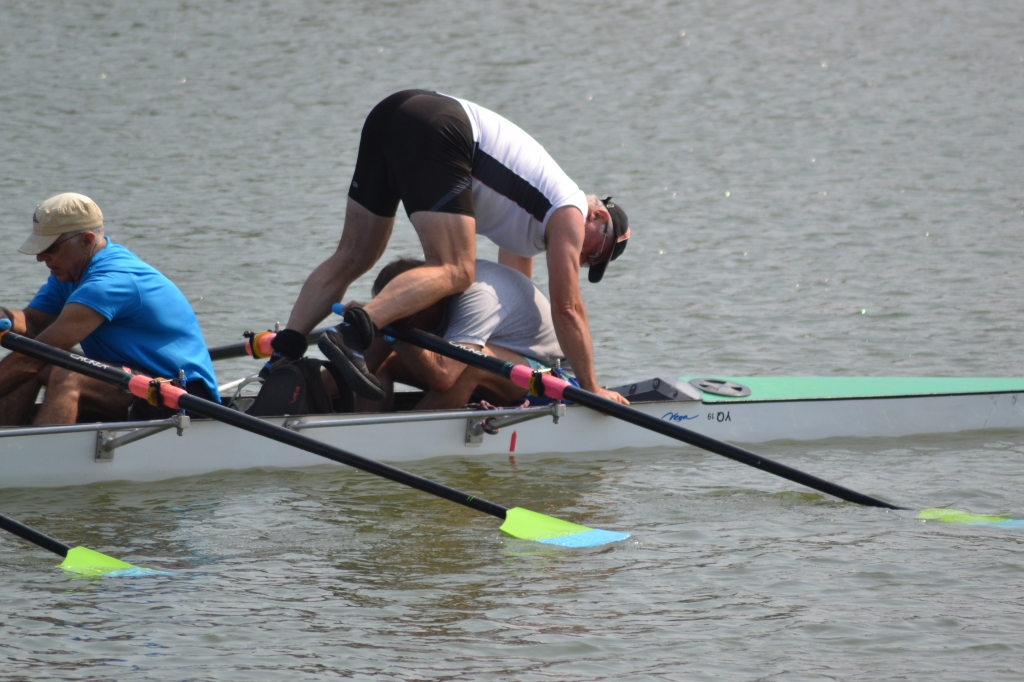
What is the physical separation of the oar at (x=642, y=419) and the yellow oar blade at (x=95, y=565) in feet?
5.21

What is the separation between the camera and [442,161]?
20.0ft

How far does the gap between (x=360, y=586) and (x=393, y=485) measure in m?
1.55

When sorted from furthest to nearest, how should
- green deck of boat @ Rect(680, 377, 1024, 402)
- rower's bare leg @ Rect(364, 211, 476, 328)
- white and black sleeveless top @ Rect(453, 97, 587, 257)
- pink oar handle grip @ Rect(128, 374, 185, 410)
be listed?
1. green deck of boat @ Rect(680, 377, 1024, 402)
2. white and black sleeveless top @ Rect(453, 97, 587, 257)
3. rower's bare leg @ Rect(364, 211, 476, 328)
4. pink oar handle grip @ Rect(128, 374, 185, 410)

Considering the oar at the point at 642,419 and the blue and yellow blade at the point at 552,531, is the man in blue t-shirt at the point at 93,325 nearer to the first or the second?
the oar at the point at 642,419

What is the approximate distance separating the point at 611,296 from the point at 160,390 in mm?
6683

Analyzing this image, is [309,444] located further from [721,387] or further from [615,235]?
[721,387]

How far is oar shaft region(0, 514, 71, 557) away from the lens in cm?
496

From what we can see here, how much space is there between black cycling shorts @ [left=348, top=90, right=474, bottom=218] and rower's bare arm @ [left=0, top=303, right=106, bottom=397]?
145 centimetres

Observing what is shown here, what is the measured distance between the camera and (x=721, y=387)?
7070mm

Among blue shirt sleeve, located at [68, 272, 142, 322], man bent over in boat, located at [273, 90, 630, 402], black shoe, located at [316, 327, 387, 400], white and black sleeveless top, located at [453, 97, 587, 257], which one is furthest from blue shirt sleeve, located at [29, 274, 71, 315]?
white and black sleeveless top, located at [453, 97, 587, 257]

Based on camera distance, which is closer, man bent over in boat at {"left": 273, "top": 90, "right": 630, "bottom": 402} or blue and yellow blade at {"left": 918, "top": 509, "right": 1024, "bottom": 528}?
blue and yellow blade at {"left": 918, "top": 509, "right": 1024, "bottom": 528}

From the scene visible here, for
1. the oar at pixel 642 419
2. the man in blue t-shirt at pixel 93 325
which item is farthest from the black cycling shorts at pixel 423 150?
the man in blue t-shirt at pixel 93 325

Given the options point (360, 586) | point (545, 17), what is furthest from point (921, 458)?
point (545, 17)

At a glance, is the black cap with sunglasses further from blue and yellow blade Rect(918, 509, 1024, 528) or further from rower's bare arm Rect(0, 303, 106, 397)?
rower's bare arm Rect(0, 303, 106, 397)
